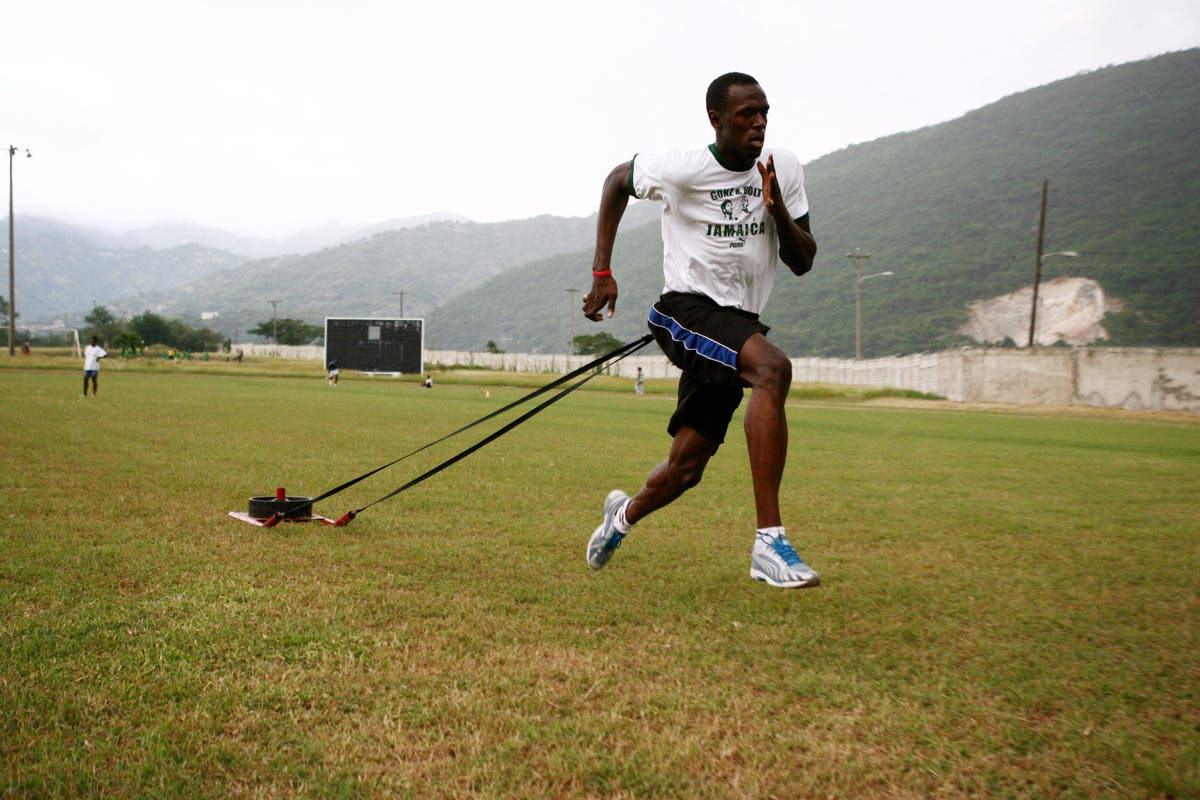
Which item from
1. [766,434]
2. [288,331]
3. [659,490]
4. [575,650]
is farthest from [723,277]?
[288,331]

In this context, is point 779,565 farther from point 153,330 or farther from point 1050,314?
point 153,330

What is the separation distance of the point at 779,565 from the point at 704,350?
1.07 metres

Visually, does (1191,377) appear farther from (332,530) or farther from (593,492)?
(332,530)

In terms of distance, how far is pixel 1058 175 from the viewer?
122188 millimetres

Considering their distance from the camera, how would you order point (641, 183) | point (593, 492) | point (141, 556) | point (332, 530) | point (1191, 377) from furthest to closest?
point (1191, 377) → point (593, 492) → point (332, 530) → point (141, 556) → point (641, 183)

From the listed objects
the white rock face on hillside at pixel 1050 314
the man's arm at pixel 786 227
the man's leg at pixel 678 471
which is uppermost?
the white rock face on hillside at pixel 1050 314

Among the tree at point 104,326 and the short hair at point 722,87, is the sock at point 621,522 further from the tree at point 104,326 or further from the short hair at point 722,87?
the tree at point 104,326

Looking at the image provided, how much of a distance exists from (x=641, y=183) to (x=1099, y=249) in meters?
106

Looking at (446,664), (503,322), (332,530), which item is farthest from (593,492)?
(503,322)

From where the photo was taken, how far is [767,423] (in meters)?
4.18

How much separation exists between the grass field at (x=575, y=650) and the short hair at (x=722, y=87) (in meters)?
2.37

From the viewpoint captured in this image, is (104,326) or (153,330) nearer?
(153,330)

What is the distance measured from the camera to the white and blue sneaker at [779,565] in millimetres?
3855

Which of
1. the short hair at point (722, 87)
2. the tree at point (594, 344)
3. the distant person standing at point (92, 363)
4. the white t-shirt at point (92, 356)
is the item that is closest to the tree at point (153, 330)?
the tree at point (594, 344)
